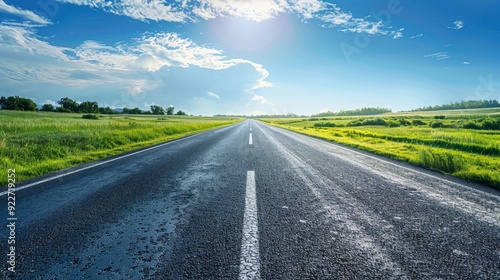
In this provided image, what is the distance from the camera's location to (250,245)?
2.39 m

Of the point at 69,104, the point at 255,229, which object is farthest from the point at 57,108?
the point at 255,229

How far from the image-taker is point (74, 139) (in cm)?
1130

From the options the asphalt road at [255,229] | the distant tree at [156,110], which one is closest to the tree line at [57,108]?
the distant tree at [156,110]

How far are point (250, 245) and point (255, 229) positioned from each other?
36 centimetres

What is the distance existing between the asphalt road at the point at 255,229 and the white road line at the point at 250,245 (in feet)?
0.05

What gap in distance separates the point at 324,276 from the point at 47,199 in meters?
4.37

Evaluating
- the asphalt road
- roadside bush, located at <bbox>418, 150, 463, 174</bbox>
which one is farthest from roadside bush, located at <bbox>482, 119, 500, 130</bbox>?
the asphalt road

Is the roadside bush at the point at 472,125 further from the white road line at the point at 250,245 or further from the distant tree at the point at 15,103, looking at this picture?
the distant tree at the point at 15,103

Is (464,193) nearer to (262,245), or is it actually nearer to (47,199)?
(262,245)

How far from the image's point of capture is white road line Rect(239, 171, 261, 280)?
6.44 feet

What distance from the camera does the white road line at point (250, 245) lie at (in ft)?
6.44

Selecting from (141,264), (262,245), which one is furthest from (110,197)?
(262,245)

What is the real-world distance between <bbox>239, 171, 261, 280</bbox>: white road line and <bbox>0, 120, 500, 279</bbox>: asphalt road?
0.02 meters

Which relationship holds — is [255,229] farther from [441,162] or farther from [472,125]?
[472,125]
